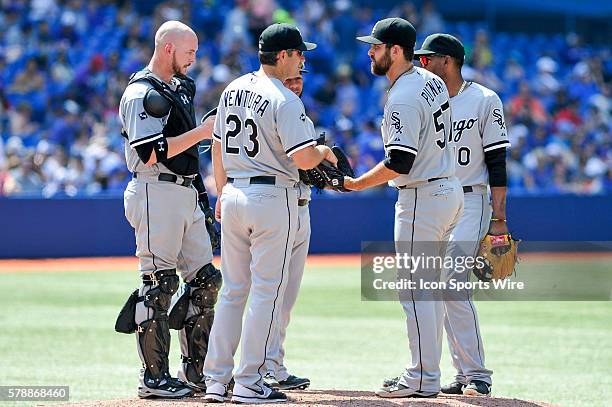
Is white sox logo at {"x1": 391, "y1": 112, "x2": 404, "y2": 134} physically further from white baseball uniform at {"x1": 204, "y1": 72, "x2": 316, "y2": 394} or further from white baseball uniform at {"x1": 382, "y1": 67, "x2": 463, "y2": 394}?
white baseball uniform at {"x1": 204, "y1": 72, "x2": 316, "y2": 394}

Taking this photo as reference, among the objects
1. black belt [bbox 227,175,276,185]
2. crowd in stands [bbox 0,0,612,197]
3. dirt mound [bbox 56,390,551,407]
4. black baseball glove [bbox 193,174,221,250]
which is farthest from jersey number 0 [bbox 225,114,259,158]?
crowd in stands [bbox 0,0,612,197]

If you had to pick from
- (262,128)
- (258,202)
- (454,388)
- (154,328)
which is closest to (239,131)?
(262,128)

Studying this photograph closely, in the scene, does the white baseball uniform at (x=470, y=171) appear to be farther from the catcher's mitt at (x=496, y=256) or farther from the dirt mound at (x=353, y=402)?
the dirt mound at (x=353, y=402)

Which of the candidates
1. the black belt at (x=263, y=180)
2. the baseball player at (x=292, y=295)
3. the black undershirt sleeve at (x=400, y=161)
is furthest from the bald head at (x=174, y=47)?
the black undershirt sleeve at (x=400, y=161)

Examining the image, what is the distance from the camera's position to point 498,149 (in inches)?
287

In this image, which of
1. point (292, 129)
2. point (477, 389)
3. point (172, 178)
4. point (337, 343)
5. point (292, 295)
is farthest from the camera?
point (337, 343)

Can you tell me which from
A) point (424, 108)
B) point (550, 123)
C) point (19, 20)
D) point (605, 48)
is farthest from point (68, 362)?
point (605, 48)

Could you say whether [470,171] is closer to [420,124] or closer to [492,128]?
[492,128]

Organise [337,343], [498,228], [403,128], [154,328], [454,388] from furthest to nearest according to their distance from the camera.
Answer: [337,343], [498,228], [454,388], [154,328], [403,128]

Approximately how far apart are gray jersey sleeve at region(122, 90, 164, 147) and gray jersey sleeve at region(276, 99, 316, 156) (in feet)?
2.73

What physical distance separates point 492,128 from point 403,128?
1139 mm

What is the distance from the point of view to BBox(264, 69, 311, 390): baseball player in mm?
7230

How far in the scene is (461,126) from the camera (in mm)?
7352

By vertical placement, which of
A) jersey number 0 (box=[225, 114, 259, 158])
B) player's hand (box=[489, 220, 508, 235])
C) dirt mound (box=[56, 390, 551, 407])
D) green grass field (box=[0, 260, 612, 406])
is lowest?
green grass field (box=[0, 260, 612, 406])
